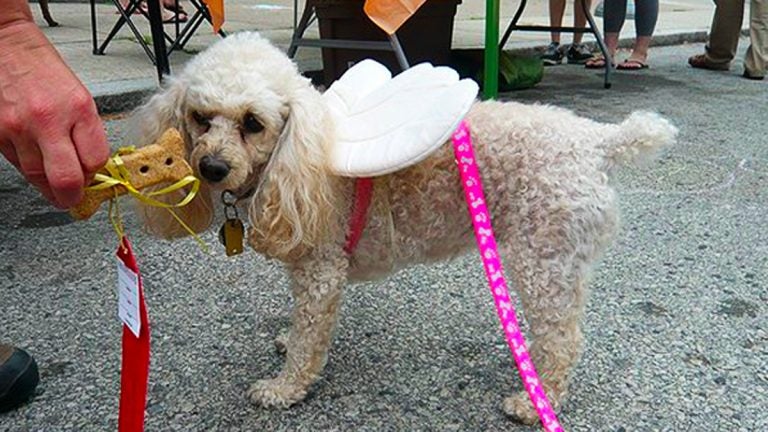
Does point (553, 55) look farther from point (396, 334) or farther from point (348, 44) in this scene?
point (396, 334)

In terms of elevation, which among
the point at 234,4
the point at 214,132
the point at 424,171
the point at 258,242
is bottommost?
the point at 234,4

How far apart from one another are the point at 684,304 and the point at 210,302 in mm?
1636

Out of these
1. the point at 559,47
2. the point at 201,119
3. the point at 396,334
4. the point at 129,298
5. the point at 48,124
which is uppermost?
the point at 48,124

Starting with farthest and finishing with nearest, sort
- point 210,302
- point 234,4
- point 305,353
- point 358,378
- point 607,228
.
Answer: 1. point 234,4
2. point 210,302
3. point 358,378
4. point 305,353
5. point 607,228

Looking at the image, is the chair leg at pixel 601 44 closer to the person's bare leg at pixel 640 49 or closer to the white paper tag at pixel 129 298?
the person's bare leg at pixel 640 49

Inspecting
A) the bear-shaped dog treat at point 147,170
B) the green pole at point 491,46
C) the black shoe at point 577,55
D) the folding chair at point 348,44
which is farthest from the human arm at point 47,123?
the black shoe at point 577,55

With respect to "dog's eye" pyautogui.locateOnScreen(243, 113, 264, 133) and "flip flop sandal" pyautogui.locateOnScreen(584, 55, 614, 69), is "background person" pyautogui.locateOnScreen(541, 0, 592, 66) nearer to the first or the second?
"flip flop sandal" pyautogui.locateOnScreen(584, 55, 614, 69)

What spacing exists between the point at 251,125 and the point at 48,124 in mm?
731

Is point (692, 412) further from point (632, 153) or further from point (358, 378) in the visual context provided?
point (358, 378)

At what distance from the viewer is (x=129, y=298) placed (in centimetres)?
127

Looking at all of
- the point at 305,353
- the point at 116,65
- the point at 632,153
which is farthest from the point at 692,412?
the point at 116,65

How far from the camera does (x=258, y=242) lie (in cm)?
183

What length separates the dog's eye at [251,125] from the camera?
5.82ft

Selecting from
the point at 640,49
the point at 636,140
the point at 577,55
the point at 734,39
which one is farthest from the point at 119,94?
the point at 734,39
